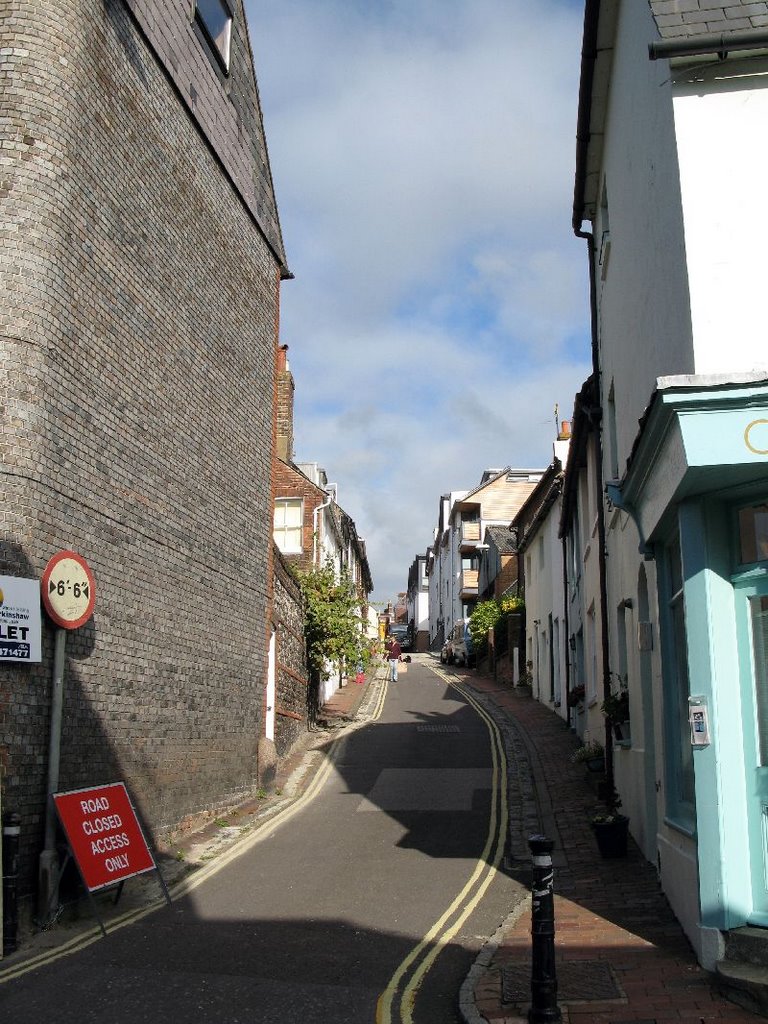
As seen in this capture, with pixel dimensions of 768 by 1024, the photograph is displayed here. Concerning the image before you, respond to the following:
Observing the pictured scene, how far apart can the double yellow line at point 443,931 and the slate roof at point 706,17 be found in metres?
7.20

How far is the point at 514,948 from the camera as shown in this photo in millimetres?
7621

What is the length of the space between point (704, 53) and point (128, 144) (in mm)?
6777

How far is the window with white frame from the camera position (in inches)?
1104

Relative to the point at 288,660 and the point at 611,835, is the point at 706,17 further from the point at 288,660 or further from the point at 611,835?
the point at 288,660

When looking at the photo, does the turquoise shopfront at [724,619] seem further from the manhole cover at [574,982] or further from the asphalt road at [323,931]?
the asphalt road at [323,931]

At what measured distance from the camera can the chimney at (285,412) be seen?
1072 inches

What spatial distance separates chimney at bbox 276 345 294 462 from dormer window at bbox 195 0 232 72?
11.8 meters

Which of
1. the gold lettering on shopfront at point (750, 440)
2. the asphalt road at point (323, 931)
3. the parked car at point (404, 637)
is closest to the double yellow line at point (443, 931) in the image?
the asphalt road at point (323, 931)

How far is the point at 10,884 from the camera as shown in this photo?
26.3ft

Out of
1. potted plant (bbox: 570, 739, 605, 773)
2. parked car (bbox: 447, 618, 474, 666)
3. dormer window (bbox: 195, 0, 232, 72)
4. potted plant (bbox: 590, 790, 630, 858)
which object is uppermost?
dormer window (bbox: 195, 0, 232, 72)

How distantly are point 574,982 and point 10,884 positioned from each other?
452 centimetres

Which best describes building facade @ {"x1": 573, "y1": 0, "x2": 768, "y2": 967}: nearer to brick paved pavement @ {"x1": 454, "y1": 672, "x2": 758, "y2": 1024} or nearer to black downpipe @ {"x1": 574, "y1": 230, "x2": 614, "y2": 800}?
brick paved pavement @ {"x1": 454, "y1": 672, "x2": 758, "y2": 1024}

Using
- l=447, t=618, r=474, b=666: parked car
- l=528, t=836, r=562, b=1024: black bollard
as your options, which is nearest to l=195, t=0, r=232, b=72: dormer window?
l=528, t=836, r=562, b=1024: black bollard

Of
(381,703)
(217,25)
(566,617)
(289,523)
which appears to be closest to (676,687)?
(217,25)
